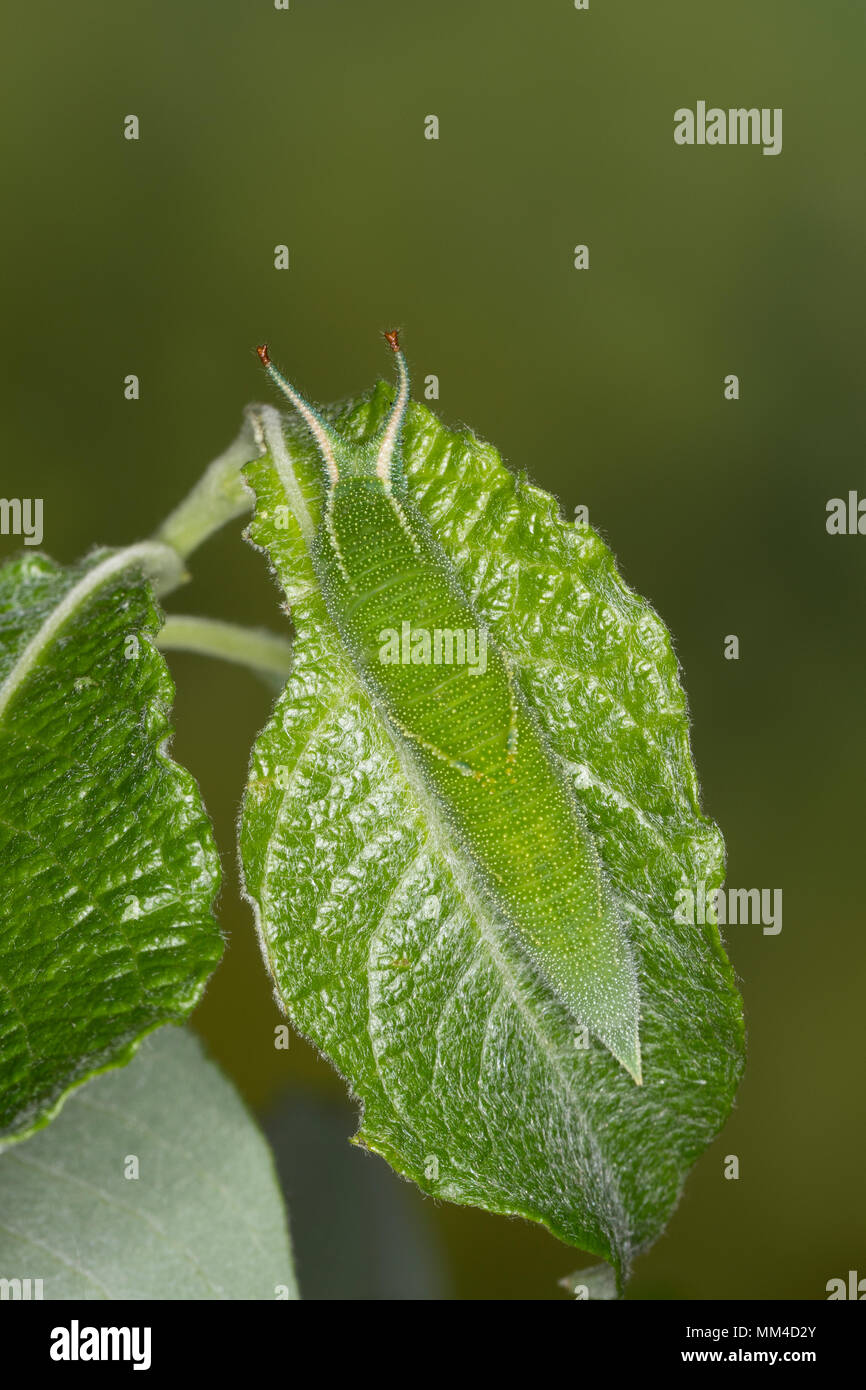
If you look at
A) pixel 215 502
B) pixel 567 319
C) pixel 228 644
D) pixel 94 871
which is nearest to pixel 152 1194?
pixel 94 871

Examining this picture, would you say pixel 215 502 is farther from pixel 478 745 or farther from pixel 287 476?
pixel 478 745

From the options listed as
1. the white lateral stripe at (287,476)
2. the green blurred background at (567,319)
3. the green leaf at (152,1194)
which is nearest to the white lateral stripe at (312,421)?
the white lateral stripe at (287,476)

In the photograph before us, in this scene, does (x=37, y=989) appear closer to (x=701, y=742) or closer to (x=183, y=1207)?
(x=183, y=1207)

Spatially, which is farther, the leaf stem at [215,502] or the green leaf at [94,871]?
the leaf stem at [215,502]

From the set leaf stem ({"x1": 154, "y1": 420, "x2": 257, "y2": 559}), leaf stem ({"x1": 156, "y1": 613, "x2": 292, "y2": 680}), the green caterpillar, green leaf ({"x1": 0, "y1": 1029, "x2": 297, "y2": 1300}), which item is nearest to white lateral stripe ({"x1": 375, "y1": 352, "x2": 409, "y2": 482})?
the green caterpillar

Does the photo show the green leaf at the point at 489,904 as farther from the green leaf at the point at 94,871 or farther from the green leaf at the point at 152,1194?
the green leaf at the point at 152,1194
